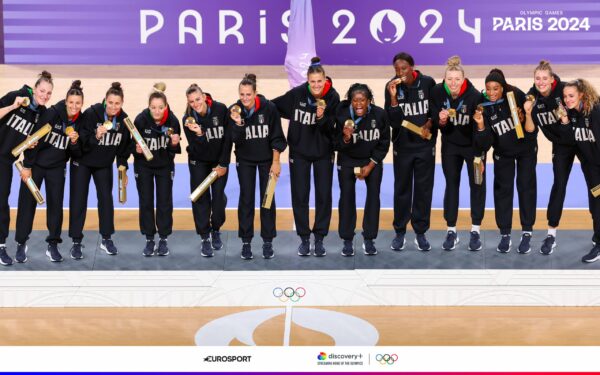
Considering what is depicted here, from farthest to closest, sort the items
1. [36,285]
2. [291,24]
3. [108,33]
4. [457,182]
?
[108,33] < [291,24] < [457,182] < [36,285]

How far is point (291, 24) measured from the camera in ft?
44.5

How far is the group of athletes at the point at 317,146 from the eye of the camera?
10102 mm

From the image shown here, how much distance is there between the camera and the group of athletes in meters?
10.1

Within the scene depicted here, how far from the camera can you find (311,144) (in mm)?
10352

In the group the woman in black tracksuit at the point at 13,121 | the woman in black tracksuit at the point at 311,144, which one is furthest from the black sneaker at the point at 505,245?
the woman in black tracksuit at the point at 13,121

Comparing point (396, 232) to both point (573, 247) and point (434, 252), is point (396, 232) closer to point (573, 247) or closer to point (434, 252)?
point (434, 252)

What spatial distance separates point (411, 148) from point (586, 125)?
180 cm

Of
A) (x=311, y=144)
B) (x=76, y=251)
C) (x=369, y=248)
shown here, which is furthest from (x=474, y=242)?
(x=76, y=251)

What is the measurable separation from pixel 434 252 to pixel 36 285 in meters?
4.19

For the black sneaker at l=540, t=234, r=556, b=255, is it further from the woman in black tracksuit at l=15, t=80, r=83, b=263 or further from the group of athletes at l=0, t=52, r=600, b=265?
the woman in black tracksuit at l=15, t=80, r=83, b=263

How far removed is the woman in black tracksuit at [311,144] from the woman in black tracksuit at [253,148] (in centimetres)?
19

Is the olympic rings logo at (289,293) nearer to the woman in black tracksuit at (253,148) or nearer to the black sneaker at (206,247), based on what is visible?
the woman in black tracksuit at (253,148)

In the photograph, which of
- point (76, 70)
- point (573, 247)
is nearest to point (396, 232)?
point (573, 247)

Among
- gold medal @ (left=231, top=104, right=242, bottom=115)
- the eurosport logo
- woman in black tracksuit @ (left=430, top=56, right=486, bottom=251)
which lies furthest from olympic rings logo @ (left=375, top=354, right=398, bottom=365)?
gold medal @ (left=231, top=104, right=242, bottom=115)
